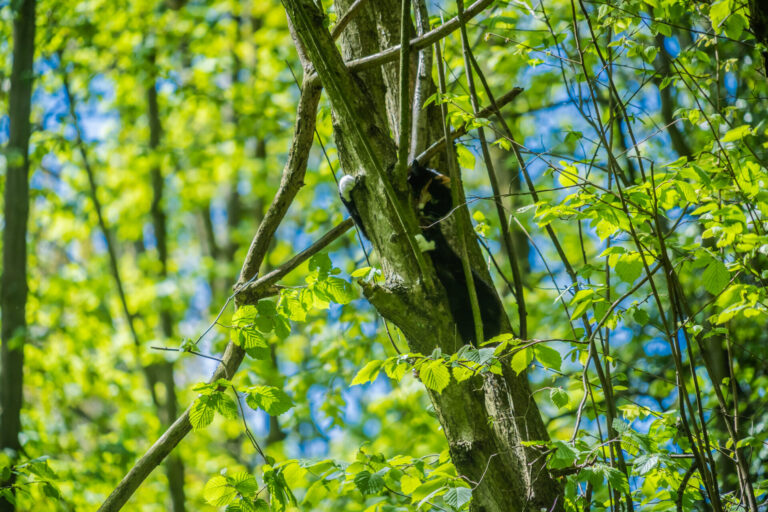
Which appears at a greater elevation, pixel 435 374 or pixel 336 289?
pixel 336 289

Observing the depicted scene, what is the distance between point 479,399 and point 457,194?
61cm

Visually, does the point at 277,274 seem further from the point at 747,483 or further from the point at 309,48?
the point at 747,483

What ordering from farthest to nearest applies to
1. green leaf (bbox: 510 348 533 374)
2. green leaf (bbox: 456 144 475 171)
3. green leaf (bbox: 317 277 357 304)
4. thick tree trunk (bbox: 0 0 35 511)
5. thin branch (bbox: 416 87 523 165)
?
thick tree trunk (bbox: 0 0 35 511)
green leaf (bbox: 456 144 475 171)
green leaf (bbox: 317 277 357 304)
thin branch (bbox: 416 87 523 165)
green leaf (bbox: 510 348 533 374)

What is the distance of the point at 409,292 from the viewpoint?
170cm

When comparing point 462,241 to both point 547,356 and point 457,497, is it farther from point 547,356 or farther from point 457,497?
point 457,497

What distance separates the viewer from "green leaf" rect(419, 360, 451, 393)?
1467 millimetres

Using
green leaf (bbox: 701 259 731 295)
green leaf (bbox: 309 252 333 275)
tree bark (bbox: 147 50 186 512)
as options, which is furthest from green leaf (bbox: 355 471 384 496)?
tree bark (bbox: 147 50 186 512)

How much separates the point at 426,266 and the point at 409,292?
86mm

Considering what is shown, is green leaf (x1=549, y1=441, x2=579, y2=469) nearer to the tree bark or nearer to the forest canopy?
the forest canopy

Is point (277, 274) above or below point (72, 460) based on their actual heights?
above

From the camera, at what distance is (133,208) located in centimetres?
833

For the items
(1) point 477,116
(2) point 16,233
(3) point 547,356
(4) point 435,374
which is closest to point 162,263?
(2) point 16,233

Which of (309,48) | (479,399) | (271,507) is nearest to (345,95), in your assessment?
(309,48)

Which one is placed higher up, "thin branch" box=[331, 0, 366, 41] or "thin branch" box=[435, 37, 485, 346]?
"thin branch" box=[331, 0, 366, 41]
